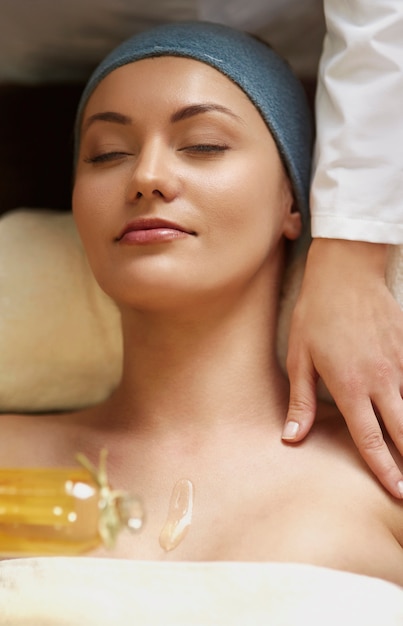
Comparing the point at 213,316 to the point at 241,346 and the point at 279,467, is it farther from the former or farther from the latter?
the point at 279,467

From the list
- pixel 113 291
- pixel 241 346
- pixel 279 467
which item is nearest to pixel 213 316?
pixel 241 346

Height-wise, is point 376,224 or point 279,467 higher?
point 376,224

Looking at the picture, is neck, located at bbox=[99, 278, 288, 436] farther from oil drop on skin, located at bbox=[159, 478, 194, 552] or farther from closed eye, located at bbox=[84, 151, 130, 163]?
closed eye, located at bbox=[84, 151, 130, 163]

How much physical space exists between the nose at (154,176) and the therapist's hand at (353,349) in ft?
0.91

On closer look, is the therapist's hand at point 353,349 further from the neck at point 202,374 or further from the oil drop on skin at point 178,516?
the oil drop on skin at point 178,516

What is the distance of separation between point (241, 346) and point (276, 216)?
24 centimetres

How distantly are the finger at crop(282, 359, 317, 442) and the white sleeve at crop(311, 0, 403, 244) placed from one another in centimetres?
23

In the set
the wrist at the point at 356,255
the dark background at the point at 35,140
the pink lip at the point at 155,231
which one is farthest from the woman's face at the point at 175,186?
the dark background at the point at 35,140

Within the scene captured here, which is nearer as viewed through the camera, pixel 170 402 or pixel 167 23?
pixel 170 402

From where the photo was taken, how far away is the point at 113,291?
1.32 meters

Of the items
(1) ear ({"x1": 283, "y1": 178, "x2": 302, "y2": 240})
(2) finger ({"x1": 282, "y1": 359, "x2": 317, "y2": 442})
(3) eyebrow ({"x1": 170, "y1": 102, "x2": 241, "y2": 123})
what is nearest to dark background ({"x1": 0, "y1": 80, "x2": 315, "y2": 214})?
(1) ear ({"x1": 283, "y1": 178, "x2": 302, "y2": 240})

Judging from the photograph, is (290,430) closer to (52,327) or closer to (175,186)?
(175,186)

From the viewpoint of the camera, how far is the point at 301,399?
4.31 ft

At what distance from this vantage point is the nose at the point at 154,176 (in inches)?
49.2
